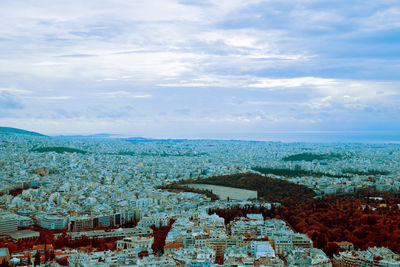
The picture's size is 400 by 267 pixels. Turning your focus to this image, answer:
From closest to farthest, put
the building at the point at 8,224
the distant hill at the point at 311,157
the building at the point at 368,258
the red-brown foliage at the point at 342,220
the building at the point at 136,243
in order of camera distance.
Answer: the building at the point at 368,258 < the building at the point at 136,243 < the red-brown foliage at the point at 342,220 < the building at the point at 8,224 < the distant hill at the point at 311,157

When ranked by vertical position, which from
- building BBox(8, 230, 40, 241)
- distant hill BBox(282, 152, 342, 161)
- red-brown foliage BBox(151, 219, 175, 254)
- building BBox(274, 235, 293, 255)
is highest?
distant hill BBox(282, 152, 342, 161)

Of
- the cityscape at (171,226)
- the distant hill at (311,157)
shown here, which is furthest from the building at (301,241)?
the distant hill at (311,157)

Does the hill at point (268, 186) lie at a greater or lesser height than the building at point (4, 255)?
greater

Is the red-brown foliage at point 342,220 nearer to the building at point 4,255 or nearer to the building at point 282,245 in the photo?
the building at point 282,245

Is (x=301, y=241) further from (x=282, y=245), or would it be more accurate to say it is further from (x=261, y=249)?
(x=261, y=249)

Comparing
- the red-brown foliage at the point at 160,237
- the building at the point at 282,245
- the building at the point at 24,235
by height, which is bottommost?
the building at the point at 24,235

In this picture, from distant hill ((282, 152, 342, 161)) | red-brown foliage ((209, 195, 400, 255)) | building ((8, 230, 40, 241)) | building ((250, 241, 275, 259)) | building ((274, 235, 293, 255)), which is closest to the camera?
building ((250, 241, 275, 259))

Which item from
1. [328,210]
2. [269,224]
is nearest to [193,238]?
[269,224]

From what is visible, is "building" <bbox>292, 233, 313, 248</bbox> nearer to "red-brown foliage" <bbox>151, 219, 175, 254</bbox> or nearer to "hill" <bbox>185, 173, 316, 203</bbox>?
"red-brown foliage" <bbox>151, 219, 175, 254</bbox>

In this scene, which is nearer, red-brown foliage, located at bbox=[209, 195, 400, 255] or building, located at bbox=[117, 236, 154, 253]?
building, located at bbox=[117, 236, 154, 253]

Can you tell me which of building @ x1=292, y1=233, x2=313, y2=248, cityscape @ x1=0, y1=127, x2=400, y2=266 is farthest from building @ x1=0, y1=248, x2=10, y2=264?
building @ x1=292, y1=233, x2=313, y2=248
